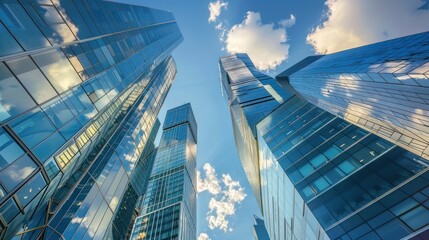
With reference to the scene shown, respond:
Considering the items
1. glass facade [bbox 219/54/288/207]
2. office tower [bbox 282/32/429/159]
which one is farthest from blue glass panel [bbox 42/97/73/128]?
glass facade [bbox 219/54/288/207]

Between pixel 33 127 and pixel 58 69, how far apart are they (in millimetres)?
5029

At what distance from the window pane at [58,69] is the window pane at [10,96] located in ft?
8.01

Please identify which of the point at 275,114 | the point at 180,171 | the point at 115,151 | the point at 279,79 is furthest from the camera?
the point at 279,79

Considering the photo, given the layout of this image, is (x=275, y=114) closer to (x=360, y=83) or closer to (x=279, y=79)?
(x=360, y=83)

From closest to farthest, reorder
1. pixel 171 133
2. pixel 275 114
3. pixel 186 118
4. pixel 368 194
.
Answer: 1. pixel 368 194
2. pixel 275 114
3. pixel 171 133
4. pixel 186 118

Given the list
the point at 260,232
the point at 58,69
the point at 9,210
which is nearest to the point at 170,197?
the point at 58,69

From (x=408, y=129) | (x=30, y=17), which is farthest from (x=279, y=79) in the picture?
(x=30, y=17)

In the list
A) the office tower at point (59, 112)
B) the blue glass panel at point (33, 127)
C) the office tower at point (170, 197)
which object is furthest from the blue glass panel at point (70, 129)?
the office tower at point (170, 197)

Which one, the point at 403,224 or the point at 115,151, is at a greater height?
the point at 115,151

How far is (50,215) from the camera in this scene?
1769cm

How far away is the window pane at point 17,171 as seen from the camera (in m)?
9.15

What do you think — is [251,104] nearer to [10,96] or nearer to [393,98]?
[393,98]

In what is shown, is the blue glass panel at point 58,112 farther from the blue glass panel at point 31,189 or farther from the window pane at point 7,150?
the blue glass panel at point 31,189

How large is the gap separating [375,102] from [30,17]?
3627 centimetres
